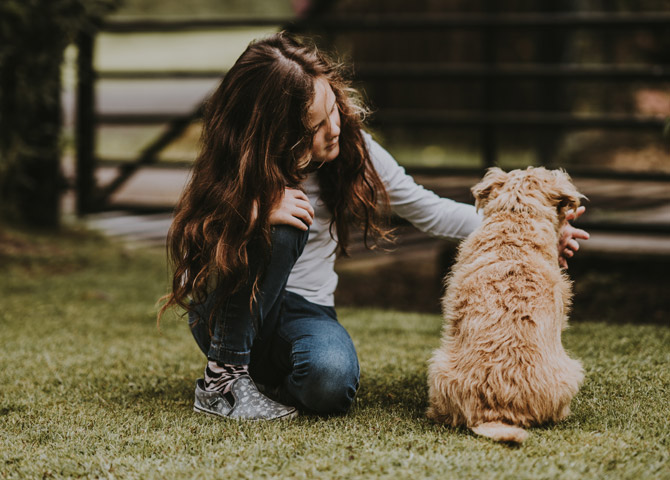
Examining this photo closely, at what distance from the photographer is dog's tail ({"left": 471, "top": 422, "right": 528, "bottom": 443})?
6.59ft

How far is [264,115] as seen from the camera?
246cm

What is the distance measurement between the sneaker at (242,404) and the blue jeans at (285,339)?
7cm

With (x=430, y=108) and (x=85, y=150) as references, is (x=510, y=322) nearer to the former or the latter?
(x=85, y=150)

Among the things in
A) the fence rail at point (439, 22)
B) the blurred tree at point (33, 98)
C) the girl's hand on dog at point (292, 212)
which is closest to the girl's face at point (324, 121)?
the girl's hand on dog at point (292, 212)

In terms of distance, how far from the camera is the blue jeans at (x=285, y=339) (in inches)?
94.9

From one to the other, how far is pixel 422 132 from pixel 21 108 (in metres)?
4.00

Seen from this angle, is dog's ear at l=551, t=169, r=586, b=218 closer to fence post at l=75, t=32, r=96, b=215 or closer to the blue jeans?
the blue jeans

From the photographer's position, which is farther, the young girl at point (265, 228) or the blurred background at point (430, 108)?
the blurred background at point (430, 108)

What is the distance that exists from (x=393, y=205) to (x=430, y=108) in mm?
6034

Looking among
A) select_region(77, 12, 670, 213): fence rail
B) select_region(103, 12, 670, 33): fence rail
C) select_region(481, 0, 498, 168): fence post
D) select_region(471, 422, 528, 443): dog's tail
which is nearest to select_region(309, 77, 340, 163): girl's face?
select_region(471, 422, 528, 443): dog's tail

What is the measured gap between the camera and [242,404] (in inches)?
95.4

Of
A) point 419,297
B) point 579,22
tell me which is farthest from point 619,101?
point 419,297

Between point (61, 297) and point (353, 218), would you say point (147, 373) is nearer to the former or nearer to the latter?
point (353, 218)

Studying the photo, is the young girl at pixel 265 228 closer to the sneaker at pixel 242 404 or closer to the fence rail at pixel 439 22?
the sneaker at pixel 242 404
